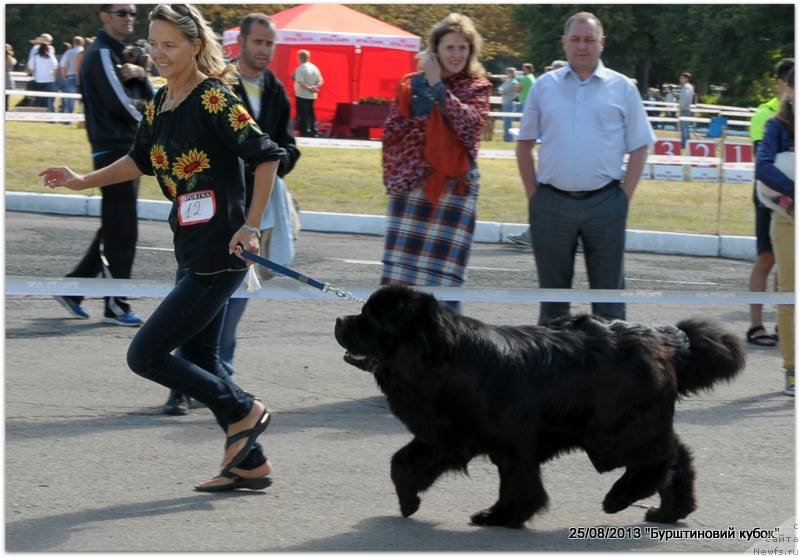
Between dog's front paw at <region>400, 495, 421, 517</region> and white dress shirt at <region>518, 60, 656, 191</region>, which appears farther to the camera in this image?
white dress shirt at <region>518, 60, 656, 191</region>

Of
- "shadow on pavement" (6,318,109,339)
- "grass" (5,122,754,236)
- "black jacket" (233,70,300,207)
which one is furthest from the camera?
"grass" (5,122,754,236)

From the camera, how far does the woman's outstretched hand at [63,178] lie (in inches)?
193

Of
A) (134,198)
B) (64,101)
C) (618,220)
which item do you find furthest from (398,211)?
(64,101)

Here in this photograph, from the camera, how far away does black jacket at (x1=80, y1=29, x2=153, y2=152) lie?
754 centimetres

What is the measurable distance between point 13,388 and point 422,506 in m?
2.74

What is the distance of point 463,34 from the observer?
20.7 feet

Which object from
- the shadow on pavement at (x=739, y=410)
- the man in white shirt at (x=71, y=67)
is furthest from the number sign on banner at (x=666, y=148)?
the shadow on pavement at (x=739, y=410)

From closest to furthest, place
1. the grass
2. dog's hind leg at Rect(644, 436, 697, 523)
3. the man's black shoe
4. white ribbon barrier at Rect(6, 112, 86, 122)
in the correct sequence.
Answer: dog's hind leg at Rect(644, 436, 697, 523) < the man's black shoe < the grass < white ribbon barrier at Rect(6, 112, 86, 122)

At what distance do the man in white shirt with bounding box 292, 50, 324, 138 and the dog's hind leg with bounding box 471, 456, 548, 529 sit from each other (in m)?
20.0

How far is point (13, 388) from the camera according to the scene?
6473mm

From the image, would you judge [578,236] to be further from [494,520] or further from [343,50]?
[343,50]

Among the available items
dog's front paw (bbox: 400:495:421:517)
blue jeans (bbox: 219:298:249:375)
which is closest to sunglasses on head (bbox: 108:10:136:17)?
blue jeans (bbox: 219:298:249:375)

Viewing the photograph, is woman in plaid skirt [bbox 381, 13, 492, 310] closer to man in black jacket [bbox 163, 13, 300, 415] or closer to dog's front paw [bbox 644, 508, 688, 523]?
A: man in black jacket [bbox 163, 13, 300, 415]

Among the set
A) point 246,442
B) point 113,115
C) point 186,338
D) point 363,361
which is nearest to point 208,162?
point 186,338
